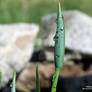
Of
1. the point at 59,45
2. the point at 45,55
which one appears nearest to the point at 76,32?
the point at 45,55

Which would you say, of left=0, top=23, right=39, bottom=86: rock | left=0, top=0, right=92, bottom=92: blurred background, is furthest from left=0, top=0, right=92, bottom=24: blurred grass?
left=0, top=23, right=39, bottom=86: rock

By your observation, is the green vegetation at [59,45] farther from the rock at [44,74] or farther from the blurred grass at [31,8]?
the blurred grass at [31,8]

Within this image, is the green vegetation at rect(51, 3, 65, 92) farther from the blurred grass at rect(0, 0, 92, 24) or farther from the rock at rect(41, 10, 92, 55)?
the blurred grass at rect(0, 0, 92, 24)

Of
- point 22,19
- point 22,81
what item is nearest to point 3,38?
point 22,81

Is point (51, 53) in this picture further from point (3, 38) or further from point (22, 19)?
point (22, 19)

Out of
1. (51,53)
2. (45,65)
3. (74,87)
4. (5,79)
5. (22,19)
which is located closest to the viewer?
(74,87)
